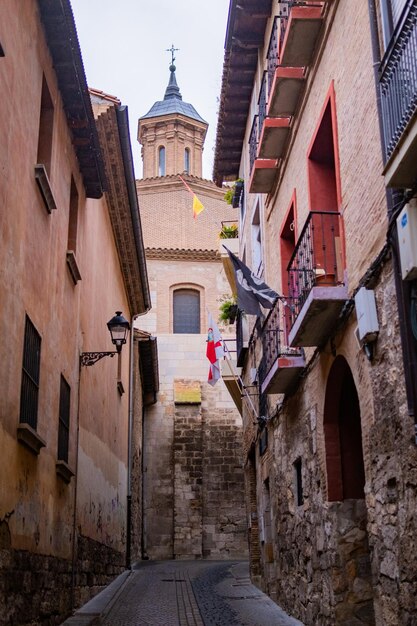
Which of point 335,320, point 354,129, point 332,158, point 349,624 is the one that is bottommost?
point 349,624

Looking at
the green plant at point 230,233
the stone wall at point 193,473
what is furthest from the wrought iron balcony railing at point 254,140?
the stone wall at point 193,473

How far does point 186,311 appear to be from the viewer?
106 ft

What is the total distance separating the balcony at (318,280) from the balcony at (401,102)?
187 centimetres

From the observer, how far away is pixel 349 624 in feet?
25.3

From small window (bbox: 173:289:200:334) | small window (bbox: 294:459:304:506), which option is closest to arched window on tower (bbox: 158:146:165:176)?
small window (bbox: 173:289:200:334)

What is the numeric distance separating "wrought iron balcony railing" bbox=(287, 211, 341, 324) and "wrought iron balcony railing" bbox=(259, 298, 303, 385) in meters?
1.31

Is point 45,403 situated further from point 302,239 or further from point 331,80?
point 331,80

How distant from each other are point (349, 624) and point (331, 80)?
17.3 ft

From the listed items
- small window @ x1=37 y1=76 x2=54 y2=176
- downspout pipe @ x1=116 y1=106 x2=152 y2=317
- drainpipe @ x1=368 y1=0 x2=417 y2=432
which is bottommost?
drainpipe @ x1=368 y1=0 x2=417 y2=432

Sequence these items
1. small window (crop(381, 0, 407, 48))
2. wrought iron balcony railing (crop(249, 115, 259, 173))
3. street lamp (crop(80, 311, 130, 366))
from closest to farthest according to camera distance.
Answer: small window (crop(381, 0, 407, 48)), street lamp (crop(80, 311, 130, 366)), wrought iron balcony railing (crop(249, 115, 259, 173))

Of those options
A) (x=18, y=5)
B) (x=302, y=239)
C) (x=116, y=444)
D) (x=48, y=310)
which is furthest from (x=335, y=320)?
(x=116, y=444)

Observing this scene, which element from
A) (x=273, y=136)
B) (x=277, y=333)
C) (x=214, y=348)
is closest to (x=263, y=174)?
(x=273, y=136)

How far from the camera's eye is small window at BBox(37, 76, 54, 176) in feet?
31.0

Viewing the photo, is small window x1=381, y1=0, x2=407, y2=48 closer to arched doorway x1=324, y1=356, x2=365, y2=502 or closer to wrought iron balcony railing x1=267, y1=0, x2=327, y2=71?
wrought iron balcony railing x1=267, y1=0, x2=327, y2=71
